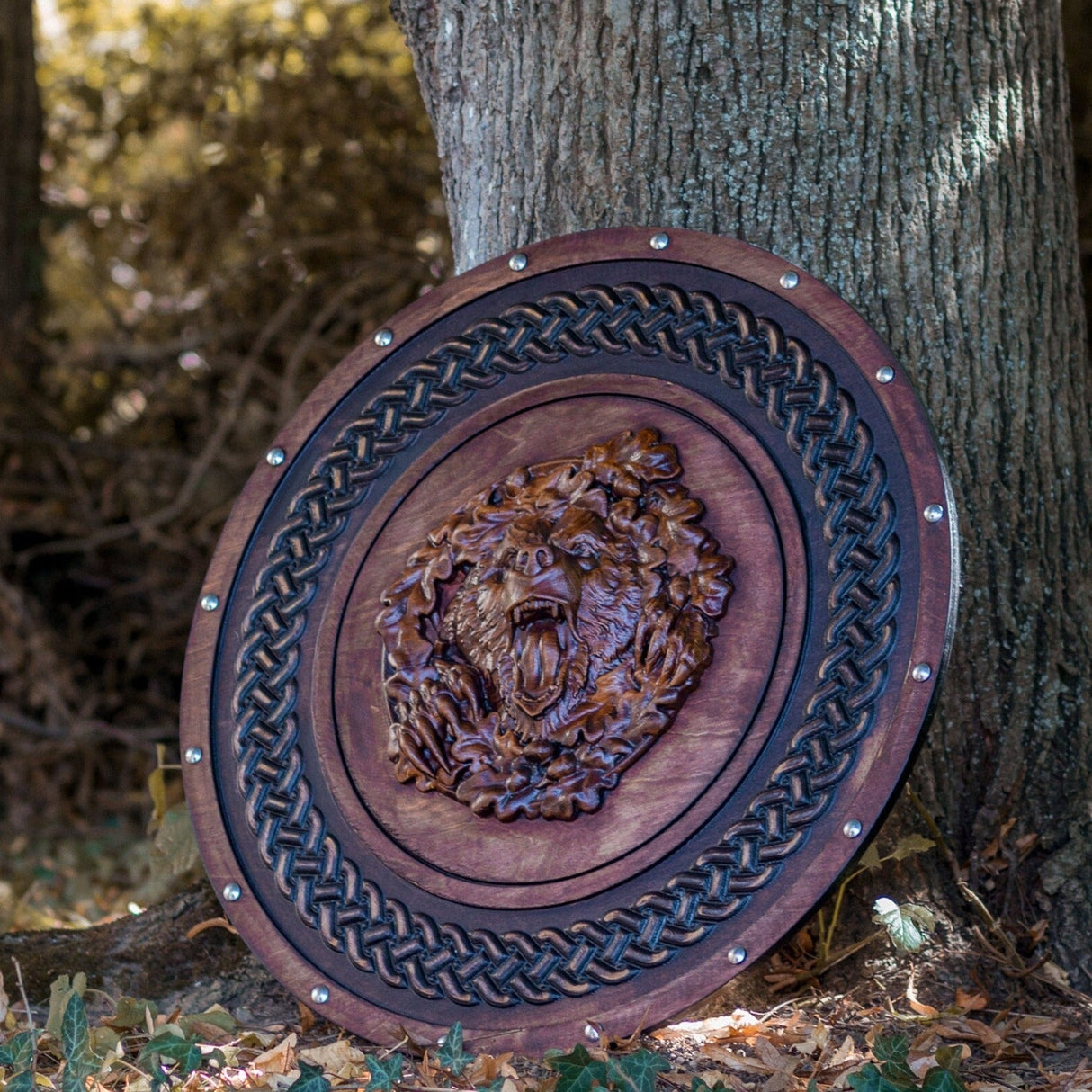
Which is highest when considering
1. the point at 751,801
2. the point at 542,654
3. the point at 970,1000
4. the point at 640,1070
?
the point at 542,654

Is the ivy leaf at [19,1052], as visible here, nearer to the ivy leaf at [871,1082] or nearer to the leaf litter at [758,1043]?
the leaf litter at [758,1043]

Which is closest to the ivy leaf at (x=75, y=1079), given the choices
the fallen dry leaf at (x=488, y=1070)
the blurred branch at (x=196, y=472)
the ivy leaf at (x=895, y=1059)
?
the fallen dry leaf at (x=488, y=1070)

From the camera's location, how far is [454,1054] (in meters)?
1.68

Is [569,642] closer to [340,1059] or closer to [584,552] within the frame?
[584,552]

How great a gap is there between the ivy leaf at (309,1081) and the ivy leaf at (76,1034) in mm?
342

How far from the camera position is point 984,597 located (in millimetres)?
2225

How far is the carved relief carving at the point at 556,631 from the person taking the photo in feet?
6.07

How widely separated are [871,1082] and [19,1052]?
1.16 metres

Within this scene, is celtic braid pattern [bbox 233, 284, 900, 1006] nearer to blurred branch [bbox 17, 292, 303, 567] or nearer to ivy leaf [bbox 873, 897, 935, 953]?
ivy leaf [bbox 873, 897, 935, 953]

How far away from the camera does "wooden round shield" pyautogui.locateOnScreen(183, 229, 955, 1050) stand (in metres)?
1.73

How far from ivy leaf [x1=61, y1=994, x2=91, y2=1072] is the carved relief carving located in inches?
21.6

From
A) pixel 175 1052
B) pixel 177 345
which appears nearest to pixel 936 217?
pixel 175 1052

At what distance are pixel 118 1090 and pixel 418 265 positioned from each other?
142 inches

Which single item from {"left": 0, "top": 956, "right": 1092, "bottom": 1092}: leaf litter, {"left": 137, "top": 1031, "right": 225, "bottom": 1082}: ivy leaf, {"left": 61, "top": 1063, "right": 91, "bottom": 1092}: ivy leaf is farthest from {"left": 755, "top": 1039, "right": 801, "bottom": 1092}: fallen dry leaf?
{"left": 61, "top": 1063, "right": 91, "bottom": 1092}: ivy leaf
